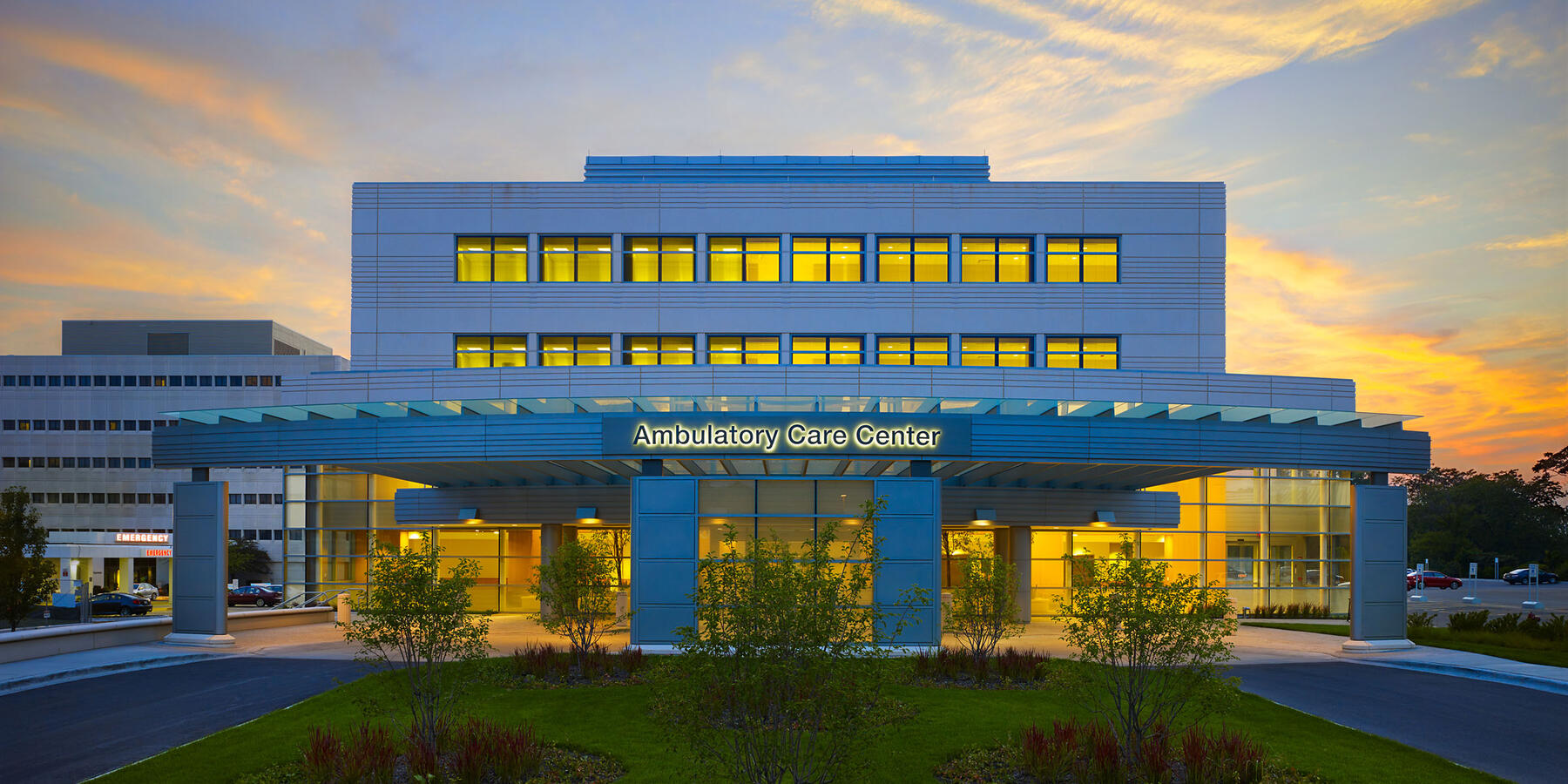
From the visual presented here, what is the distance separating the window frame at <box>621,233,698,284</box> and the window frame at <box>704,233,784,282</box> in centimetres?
62

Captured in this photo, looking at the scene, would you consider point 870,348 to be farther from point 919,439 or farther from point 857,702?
point 857,702

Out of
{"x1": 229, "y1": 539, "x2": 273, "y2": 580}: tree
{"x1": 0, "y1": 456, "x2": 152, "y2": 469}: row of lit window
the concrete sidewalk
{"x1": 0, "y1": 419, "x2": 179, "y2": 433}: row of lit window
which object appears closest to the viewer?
the concrete sidewalk

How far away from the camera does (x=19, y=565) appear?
105ft

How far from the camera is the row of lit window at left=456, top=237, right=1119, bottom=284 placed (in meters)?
37.1

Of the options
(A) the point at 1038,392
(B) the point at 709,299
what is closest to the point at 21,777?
(B) the point at 709,299

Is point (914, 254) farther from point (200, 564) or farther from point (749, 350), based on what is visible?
point (200, 564)

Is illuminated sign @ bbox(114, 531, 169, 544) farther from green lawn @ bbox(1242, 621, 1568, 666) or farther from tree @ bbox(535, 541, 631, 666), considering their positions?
green lawn @ bbox(1242, 621, 1568, 666)

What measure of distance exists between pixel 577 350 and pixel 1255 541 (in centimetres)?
2721

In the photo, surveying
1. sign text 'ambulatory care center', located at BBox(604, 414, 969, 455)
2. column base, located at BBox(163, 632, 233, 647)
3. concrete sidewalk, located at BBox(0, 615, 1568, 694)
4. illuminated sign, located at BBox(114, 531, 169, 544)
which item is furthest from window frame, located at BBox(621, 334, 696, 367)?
illuminated sign, located at BBox(114, 531, 169, 544)

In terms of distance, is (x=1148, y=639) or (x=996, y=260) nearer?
(x=1148, y=639)

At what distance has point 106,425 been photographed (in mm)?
77562

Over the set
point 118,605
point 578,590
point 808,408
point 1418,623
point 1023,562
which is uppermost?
point 808,408

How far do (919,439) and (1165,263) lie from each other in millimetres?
19537

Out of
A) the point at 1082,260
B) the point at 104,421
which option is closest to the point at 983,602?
the point at 1082,260
